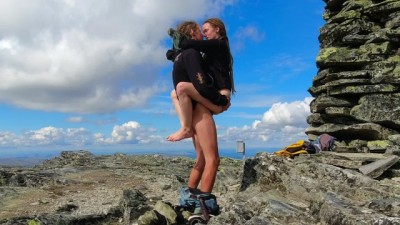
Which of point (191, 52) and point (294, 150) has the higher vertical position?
point (191, 52)

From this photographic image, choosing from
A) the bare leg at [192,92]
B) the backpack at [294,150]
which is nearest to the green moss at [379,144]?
the backpack at [294,150]

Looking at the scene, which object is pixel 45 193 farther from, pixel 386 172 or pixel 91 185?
pixel 386 172

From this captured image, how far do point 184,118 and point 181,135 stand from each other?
1.37ft

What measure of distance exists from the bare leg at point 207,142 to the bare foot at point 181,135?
209 millimetres

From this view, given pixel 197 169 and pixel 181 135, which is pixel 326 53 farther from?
pixel 181 135

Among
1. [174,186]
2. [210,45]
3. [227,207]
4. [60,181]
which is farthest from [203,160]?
[60,181]

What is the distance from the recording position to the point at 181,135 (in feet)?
30.0

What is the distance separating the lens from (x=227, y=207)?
915 centimetres

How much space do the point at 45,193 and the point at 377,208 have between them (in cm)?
1467

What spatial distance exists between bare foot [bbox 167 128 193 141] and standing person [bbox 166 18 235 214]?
0.18 meters

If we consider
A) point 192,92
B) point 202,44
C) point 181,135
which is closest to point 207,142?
point 181,135

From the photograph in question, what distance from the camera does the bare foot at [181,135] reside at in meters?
9.01

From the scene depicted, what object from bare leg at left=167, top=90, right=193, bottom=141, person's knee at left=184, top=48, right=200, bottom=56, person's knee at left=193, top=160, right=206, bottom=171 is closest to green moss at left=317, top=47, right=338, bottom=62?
person's knee at left=193, top=160, right=206, bottom=171

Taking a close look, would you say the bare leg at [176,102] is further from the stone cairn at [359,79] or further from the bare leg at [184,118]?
the stone cairn at [359,79]
